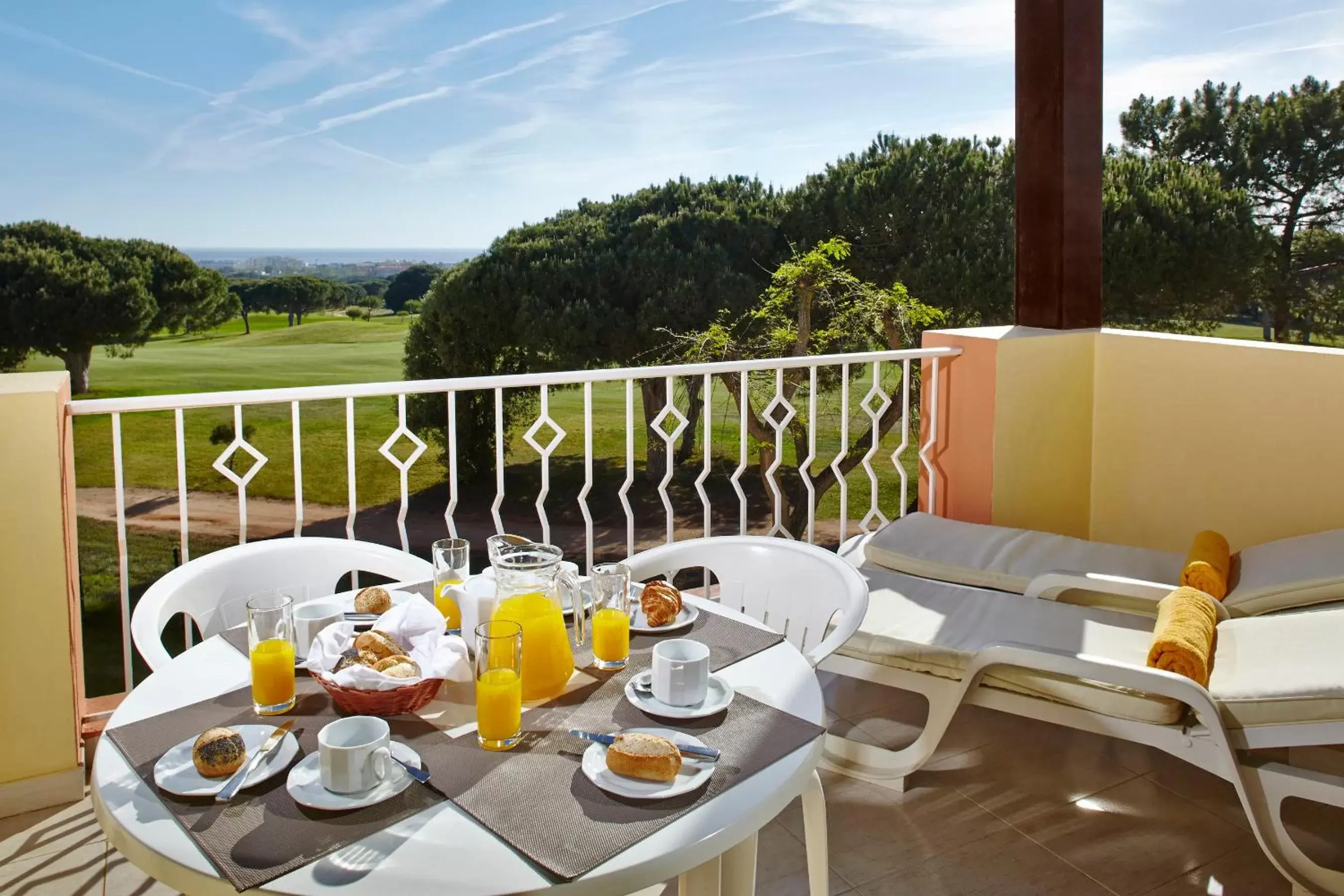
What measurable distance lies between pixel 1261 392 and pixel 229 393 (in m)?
3.14

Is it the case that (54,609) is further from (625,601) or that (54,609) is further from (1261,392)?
(1261,392)

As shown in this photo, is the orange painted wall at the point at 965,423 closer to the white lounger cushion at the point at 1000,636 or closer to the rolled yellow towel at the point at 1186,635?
the white lounger cushion at the point at 1000,636

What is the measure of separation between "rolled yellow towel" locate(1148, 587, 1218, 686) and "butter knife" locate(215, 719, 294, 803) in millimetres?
1714

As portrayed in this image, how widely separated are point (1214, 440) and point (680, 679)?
2.83 metres

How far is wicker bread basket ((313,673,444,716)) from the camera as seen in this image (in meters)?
1.35

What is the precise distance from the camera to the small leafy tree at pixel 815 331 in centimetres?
977

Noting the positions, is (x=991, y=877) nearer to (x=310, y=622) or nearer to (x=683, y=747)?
(x=683, y=747)

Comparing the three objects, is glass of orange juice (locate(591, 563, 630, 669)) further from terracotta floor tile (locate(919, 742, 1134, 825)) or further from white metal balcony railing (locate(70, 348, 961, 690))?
terracotta floor tile (locate(919, 742, 1134, 825))

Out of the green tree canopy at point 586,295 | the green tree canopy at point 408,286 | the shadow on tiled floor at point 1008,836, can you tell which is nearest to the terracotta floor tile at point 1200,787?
the shadow on tiled floor at point 1008,836

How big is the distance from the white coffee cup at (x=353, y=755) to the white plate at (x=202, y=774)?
0.17 feet

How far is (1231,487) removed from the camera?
11.5ft

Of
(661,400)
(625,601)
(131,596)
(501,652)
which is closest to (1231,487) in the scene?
(625,601)

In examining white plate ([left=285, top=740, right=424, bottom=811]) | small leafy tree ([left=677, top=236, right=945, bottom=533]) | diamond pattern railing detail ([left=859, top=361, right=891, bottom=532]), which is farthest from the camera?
small leafy tree ([left=677, top=236, right=945, bottom=533])

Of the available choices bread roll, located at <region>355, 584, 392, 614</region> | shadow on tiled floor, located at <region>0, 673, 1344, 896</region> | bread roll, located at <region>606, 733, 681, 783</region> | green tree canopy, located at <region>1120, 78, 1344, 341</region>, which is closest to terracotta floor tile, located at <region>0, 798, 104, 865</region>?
shadow on tiled floor, located at <region>0, 673, 1344, 896</region>
